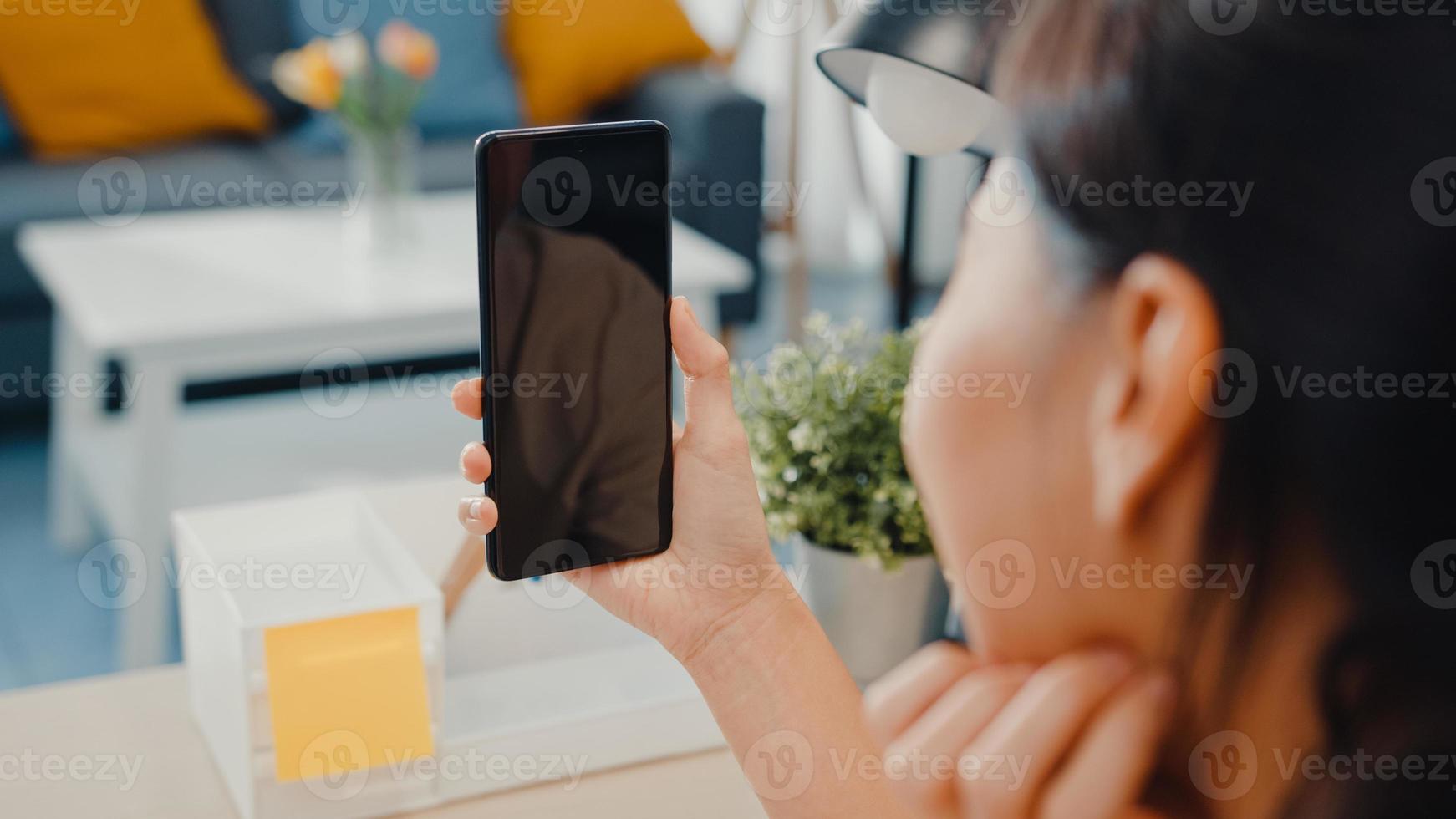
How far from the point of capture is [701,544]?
742 mm

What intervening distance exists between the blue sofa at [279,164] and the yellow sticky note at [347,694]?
6.53 ft

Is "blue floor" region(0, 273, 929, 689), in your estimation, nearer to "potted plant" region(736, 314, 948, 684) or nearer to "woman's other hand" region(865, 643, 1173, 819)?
"potted plant" region(736, 314, 948, 684)

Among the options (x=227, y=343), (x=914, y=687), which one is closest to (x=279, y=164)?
(x=227, y=343)

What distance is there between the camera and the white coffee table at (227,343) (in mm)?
1797

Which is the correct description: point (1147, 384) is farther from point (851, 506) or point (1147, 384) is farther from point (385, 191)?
point (385, 191)

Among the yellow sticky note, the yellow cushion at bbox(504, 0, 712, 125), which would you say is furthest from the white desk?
the yellow cushion at bbox(504, 0, 712, 125)

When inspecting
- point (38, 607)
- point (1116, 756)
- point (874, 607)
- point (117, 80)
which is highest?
point (1116, 756)

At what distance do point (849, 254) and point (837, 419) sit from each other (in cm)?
277

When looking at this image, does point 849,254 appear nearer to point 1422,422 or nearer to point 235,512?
point 235,512

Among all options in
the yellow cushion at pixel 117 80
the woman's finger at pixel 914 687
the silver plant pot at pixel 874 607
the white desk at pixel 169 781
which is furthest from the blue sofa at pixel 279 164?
the woman's finger at pixel 914 687

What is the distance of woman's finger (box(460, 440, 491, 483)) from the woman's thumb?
0.37 ft

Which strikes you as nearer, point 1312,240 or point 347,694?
point 1312,240

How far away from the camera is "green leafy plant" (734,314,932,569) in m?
0.84

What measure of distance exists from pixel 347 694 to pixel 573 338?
24 centimetres
